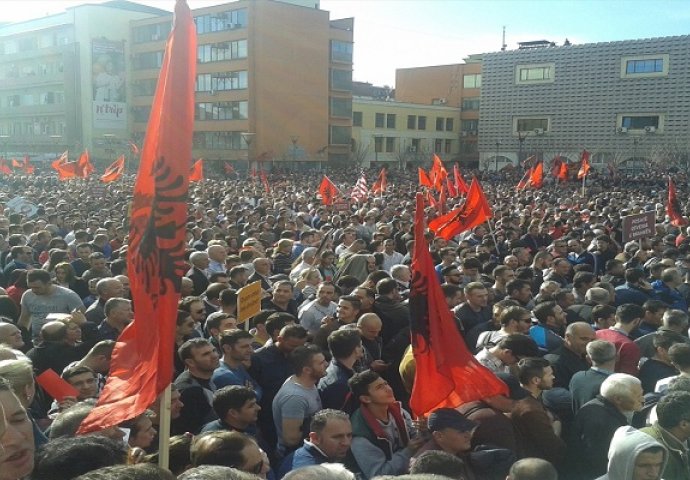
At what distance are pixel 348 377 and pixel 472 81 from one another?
73673 millimetres

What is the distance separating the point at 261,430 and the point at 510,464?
7.22 ft

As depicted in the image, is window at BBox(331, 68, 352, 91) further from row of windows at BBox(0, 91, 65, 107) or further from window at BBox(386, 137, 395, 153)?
row of windows at BBox(0, 91, 65, 107)

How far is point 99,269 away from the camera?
8430 mm

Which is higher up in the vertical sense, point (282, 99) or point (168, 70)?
point (282, 99)

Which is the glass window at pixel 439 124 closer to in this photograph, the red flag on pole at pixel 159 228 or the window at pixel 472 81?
the window at pixel 472 81

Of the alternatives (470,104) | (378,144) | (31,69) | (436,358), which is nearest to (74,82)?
(31,69)

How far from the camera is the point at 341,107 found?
6188 centimetres

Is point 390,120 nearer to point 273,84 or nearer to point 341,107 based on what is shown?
point 341,107

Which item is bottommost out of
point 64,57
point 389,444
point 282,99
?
point 389,444

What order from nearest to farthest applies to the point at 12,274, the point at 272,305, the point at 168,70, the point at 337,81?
the point at 168,70
the point at 272,305
the point at 12,274
the point at 337,81

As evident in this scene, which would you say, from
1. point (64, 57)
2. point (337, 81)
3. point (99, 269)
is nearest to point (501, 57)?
point (337, 81)

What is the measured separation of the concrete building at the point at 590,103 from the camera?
Result: 180 feet

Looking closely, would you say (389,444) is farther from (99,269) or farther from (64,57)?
(64,57)

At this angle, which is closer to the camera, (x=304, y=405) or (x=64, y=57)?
(x=304, y=405)
